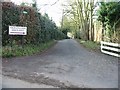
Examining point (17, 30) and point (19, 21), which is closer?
point (17, 30)

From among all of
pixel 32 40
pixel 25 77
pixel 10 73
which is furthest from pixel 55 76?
pixel 32 40

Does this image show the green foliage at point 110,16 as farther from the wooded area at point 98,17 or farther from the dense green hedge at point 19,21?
the dense green hedge at point 19,21

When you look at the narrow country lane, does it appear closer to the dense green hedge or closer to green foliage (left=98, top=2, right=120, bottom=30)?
the dense green hedge

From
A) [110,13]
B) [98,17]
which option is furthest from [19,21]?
[98,17]

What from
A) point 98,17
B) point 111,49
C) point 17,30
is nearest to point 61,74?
point 17,30

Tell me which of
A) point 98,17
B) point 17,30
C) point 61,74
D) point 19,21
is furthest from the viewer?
point 98,17

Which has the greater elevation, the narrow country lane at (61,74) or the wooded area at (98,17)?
the wooded area at (98,17)

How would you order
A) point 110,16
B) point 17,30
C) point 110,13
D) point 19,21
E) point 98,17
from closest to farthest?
point 17,30 → point 19,21 → point 110,13 → point 110,16 → point 98,17

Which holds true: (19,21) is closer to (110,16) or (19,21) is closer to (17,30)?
(17,30)

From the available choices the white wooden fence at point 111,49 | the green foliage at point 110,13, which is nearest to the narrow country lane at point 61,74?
the white wooden fence at point 111,49

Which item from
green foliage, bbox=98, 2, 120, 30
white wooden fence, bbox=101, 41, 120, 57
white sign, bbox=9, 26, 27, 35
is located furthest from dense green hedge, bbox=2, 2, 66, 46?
green foliage, bbox=98, 2, 120, 30

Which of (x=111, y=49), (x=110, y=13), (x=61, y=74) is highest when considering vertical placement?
(x=110, y=13)

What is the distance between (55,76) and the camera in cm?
945

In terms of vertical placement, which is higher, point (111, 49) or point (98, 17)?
point (98, 17)
